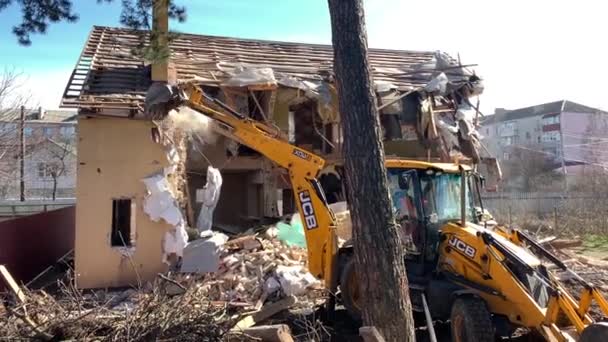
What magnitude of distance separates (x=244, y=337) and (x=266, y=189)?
11.5 metres

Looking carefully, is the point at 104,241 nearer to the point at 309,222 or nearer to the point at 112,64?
the point at 112,64

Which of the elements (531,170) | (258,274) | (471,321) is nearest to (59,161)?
(531,170)

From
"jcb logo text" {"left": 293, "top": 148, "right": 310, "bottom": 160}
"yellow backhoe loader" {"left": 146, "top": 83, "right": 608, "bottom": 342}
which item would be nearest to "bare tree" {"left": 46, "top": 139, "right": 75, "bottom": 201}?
"yellow backhoe loader" {"left": 146, "top": 83, "right": 608, "bottom": 342}

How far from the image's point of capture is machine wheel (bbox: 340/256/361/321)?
931cm

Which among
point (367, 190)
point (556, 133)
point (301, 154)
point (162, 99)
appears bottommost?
point (367, 190)

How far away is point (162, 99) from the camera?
31.2ft

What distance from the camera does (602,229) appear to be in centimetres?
2183

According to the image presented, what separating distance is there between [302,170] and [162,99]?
98.4 inches

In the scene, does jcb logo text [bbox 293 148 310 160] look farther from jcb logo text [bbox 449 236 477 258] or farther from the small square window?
the small square window

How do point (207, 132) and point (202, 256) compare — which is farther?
point (207, 132)

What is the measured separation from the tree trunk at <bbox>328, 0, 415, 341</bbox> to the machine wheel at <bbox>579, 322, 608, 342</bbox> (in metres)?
1.64

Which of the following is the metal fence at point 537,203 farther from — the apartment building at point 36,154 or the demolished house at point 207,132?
the apartment building at point 36,154

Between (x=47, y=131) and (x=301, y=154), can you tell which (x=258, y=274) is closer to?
(x=301, y=154)

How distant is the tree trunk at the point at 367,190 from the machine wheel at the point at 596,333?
1.64 metres
